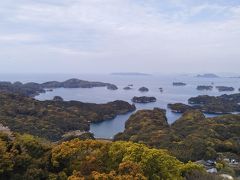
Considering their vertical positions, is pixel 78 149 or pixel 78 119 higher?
pixel 78 149

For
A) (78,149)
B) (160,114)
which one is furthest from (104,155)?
(160,114)

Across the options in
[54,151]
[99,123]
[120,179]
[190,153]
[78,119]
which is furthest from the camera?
[99,123]

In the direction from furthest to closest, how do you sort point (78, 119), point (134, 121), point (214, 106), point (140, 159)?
1. point (214, 106)
2. point (78, 119)
3. point (134, 121)
4. point (140, 159)

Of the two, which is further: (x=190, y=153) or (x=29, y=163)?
(x=190, y=153)

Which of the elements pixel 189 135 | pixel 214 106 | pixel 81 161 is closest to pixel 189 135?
pixel 189 135

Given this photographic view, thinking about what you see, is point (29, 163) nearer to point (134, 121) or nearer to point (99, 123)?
point (134, 121)

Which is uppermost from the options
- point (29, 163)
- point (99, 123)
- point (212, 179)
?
point (29, 163)

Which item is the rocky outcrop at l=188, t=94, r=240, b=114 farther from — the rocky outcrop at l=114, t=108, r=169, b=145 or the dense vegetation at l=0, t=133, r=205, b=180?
the dense vegetation at l=0, t=133, r=205, b=180
